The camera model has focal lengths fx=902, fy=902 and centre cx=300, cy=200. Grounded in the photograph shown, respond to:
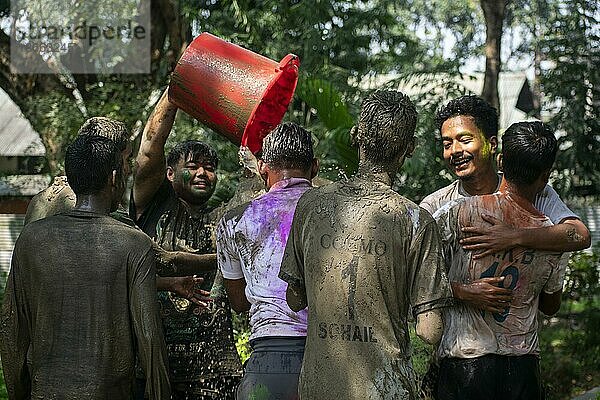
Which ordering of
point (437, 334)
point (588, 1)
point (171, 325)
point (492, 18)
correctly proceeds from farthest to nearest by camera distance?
1. point (588, 1)
2. point (492, 18)
3. point (171, 325)
4. point (437, 334)

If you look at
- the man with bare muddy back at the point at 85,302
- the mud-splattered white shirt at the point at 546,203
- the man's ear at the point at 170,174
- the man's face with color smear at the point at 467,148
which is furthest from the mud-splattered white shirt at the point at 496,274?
the man's ear at the point at 170,174

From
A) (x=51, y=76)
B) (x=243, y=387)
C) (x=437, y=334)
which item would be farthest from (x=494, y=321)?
(x=51, y=76)

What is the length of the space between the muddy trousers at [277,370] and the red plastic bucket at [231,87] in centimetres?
119

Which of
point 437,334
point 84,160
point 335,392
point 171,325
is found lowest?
point 171,325

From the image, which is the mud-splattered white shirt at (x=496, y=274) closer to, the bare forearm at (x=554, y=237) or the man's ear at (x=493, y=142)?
the bare forearm at (x=554, y=237)

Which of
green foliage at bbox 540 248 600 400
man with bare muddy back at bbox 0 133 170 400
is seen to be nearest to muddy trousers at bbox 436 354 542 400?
man with bare muddy back at bbox 0 133 170 400

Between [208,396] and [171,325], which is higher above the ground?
[171,325]

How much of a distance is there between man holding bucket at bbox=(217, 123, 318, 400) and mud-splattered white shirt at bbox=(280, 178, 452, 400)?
0.79 feet

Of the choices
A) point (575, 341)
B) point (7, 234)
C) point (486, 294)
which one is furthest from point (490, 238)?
point (7, 234)

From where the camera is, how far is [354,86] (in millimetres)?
11805

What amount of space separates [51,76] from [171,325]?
8039mm

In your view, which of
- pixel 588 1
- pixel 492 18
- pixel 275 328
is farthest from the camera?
pixel 588 1

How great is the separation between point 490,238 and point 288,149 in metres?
0.88

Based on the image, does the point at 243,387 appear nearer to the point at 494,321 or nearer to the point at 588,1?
the point at 494,321
